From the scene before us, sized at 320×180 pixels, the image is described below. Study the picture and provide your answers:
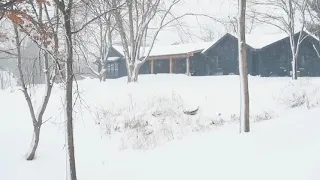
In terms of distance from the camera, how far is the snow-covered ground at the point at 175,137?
770cm

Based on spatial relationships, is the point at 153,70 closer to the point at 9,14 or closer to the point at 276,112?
the point at 276,112

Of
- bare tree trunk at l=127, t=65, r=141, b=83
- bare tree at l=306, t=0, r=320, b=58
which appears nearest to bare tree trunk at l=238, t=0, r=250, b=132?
bare tree trunk at l=127, t=65, r=141, b=83

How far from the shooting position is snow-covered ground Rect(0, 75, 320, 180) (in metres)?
7.70

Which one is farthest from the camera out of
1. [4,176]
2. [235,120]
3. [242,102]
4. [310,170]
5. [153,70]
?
[153,70]

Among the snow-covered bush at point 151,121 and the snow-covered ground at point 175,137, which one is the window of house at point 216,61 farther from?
the snow-covered bush at point 151,121

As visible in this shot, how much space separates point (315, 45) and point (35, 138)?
29.4 meters

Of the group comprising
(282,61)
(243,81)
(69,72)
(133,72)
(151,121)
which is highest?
(282,61)

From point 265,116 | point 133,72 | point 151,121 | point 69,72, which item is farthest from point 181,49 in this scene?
point 69,72

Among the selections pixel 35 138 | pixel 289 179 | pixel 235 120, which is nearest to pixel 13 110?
pixel 35 138

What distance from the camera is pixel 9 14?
18.9ft

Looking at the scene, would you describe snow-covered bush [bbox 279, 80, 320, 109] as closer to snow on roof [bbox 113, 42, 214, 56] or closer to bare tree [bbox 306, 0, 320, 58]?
bare tree [bbox 306, 0, 320, 58]

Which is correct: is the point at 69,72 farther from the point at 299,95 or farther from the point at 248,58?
the point at 248,58

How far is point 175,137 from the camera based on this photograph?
1330 cm

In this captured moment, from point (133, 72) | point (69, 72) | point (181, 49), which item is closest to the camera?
point (69, 72)
